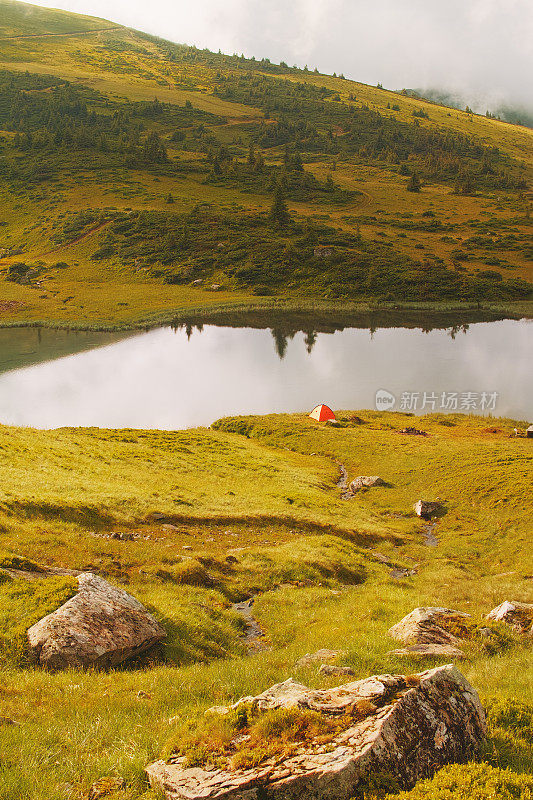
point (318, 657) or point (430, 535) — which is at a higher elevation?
point (318, 657)

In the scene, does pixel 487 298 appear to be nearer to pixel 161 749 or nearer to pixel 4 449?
pixel 4 449

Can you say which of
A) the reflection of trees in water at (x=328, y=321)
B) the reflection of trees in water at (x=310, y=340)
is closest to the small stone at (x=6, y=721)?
the reflection of trees in water at (x=310, y=340)

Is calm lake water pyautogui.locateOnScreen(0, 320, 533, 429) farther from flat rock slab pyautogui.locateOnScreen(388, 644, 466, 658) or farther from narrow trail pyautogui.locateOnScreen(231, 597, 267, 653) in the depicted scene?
flat rock slab pyautogui.locateOnScreen(388, 644, 466, 658)

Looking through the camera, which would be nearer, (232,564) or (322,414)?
(232,564)

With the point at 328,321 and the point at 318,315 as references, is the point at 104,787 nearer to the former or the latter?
the point at 328,321

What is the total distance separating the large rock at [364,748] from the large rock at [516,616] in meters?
8.50

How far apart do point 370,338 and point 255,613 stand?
93.8 meters

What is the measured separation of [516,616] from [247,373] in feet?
248

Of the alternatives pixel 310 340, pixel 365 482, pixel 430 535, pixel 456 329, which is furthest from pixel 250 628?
pixel 456 329

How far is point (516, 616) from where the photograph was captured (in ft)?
50.3

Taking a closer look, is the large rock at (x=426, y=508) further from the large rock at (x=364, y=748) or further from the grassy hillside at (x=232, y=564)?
the large rock at (x=364, y=748)

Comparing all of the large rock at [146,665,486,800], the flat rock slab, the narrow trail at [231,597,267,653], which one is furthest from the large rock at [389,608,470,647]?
the large rock at [146,665,486,800]

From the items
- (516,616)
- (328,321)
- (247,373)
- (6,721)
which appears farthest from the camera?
(328,321)

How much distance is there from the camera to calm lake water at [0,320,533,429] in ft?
236
